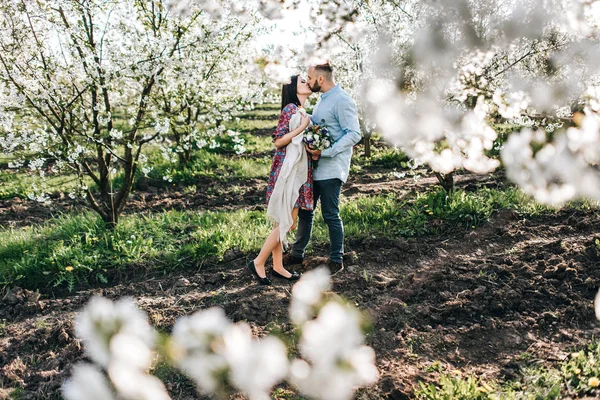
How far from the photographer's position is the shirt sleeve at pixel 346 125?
159 inches

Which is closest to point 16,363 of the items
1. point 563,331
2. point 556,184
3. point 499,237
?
point 556,184

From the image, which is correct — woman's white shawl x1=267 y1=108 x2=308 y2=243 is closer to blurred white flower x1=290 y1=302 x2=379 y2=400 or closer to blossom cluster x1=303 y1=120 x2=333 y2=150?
blossom cluster x1=303 y1=120 x2=333 y2=150

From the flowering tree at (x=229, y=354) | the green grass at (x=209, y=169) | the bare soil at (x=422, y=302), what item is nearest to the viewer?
the flowering tree at (x=229, y=354)

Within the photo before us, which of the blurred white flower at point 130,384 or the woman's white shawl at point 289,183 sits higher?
the woman's white shawl at point 289,183

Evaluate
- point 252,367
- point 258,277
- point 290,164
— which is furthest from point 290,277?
point 252,367

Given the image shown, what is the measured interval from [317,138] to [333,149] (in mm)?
174

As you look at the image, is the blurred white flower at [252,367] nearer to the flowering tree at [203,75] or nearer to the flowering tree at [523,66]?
the flowering tree at [523,66]

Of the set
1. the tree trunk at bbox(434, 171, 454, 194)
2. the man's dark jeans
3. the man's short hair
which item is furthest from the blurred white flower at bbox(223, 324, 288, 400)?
the tree trunk at bbox(434, 171, 454, 194)

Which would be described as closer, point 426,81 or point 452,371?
point 452,371

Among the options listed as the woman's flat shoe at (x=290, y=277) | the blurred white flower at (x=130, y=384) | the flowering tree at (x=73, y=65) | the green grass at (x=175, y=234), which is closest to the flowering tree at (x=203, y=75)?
the flowering tree at (x=73, y=65)

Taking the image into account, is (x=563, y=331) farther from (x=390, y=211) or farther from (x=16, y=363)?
(x=16, y=363)

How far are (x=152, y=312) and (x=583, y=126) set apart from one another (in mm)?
3229

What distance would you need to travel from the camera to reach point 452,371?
2980mm

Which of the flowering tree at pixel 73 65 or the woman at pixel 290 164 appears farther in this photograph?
the flowering tree at pixel 73 65
